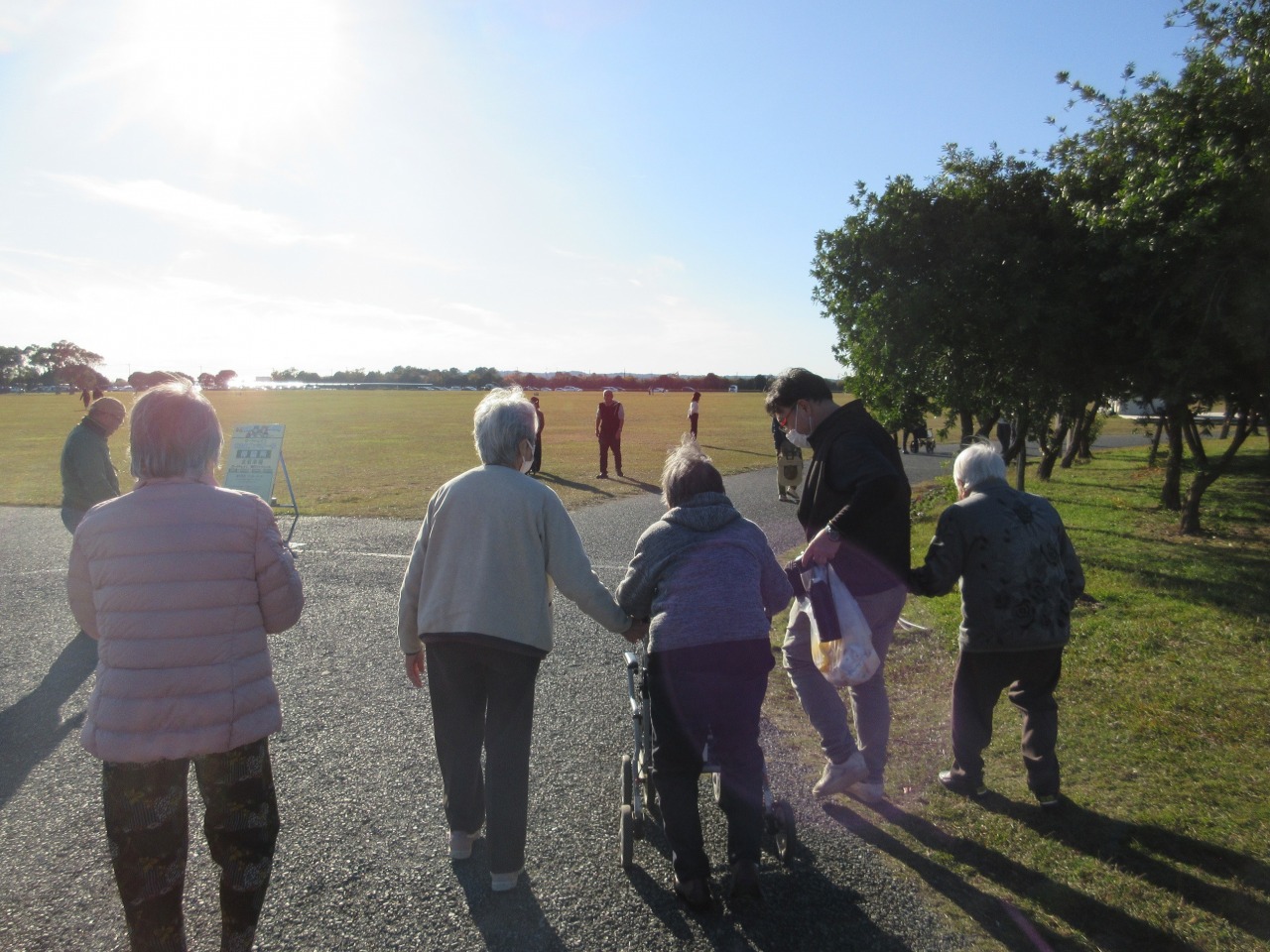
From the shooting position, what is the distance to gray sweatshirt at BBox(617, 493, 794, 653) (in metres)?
3.24

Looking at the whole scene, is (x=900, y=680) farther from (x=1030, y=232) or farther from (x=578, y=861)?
(x=1030, y=232)

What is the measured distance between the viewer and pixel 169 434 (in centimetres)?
264

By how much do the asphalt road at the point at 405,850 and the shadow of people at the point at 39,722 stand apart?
0.05 ft

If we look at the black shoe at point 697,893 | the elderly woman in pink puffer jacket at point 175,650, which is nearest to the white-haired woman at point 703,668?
the black shoe at point 697,893

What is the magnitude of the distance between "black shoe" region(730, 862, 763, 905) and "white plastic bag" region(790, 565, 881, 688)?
0.92m

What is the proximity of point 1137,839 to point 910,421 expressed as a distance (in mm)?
8736

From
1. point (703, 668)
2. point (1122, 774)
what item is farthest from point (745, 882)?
point (1122, 774)

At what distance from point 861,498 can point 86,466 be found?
6.90 meters

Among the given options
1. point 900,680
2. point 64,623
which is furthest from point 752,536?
point 64,623

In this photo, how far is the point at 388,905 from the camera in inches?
130

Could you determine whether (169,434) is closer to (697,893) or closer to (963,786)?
(697,893)

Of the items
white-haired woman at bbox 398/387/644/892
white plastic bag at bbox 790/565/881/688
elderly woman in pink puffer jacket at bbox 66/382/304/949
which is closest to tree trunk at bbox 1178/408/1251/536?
white plastic bag at bbox 790/565/881/688

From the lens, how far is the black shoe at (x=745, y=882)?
10.9ft

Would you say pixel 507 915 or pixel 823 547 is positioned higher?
pixel 823 547
